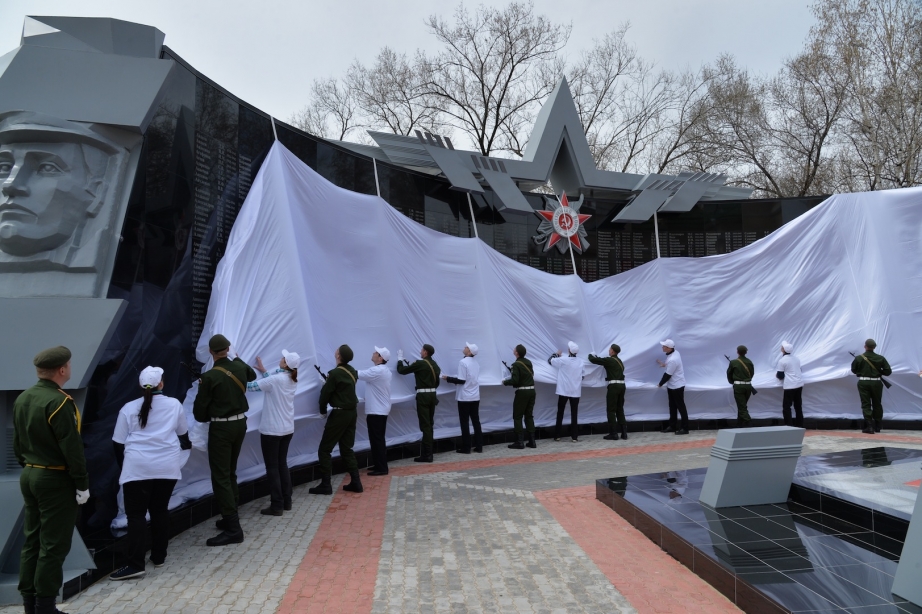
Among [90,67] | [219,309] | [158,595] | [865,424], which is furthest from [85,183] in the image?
[865,424]

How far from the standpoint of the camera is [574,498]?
6809 mm

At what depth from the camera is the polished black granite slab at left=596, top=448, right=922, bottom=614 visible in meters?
3.67

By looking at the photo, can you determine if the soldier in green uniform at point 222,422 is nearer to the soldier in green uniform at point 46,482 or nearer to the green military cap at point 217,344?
the green military cap at point 217,344

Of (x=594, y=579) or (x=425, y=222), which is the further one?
(x=425, y=222)

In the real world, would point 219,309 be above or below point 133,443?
above

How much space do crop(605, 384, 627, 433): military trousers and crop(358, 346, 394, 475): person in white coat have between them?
474cm

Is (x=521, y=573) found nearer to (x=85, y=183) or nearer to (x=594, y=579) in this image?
(x=594, y=579)

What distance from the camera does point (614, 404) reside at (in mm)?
11203

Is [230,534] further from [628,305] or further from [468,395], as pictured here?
[628,305]

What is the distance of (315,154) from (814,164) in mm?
18710

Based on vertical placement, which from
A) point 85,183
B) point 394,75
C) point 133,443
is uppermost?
point 394,75

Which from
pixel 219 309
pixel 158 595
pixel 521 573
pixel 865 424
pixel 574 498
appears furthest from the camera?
pixel 865 424

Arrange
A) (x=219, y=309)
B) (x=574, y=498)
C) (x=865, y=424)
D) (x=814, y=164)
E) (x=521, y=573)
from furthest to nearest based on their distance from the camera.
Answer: (x=814, y=164) < (x=865, y=424) < (x=574, y=498) < (x=219, y=309) < (x=521, y=573)

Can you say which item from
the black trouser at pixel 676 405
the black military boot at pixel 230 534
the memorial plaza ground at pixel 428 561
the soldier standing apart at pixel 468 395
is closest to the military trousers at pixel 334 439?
the memorial plaza ground at pixel 428 561
